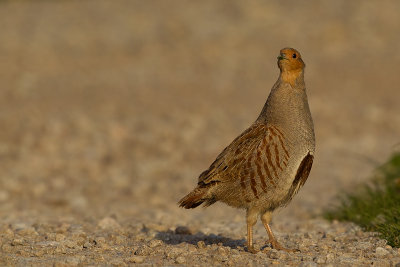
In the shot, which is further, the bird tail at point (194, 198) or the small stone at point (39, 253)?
the bird tail at point (194, 198)

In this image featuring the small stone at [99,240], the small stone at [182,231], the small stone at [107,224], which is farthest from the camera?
the small stone at [107,224]

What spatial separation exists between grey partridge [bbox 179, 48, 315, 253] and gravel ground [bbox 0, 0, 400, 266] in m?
0.41

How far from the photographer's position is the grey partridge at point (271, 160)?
538 centimetres

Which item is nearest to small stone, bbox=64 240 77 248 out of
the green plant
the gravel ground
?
Answer: the gravel ground

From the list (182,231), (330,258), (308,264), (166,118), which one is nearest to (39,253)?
(182,231)

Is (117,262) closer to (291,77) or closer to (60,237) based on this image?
(60,237)

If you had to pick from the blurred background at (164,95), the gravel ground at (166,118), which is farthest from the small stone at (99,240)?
the blurred background at (164,95)

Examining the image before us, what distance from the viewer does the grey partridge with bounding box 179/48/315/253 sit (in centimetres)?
538

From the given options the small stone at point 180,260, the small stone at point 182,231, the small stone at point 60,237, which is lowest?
the small stone at point 180,260

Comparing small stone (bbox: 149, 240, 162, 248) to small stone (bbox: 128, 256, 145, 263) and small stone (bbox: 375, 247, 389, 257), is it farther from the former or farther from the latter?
small stone (bbox: 375, 247, 389, 257)

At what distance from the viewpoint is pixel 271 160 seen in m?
5.38

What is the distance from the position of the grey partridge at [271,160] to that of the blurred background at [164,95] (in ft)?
7.11

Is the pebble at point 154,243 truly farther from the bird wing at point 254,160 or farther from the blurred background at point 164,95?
the blurred background at point 164,95

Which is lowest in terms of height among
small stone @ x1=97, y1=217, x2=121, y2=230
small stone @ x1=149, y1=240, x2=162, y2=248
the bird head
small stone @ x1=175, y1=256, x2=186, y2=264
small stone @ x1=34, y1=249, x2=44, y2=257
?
small stone @ x1=175, y1=256, x2=186, y2=264
